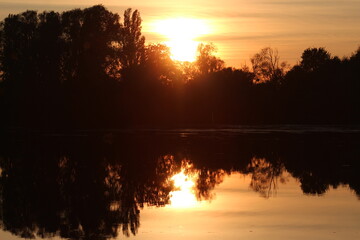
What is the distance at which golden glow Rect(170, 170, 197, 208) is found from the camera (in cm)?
2123

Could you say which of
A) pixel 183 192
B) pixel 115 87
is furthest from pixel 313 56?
pixel 183 192

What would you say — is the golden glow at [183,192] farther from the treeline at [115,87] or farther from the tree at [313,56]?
the tree at [313,56]

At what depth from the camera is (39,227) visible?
1748 cm

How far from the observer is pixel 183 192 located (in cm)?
2375

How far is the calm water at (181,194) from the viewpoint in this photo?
671 inches

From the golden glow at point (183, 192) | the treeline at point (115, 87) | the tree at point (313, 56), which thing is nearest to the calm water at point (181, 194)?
the golden glow at point (183, 192)

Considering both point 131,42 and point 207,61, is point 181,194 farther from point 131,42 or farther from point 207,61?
point 207,61

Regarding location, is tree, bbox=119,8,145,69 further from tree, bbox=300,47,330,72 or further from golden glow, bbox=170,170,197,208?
golden glow, bbox=170,170,197,208

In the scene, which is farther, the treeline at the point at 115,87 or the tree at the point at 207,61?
the tree at the point at 207,61

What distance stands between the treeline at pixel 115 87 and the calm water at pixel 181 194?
49.2m

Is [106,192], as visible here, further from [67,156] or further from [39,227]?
[67,156]

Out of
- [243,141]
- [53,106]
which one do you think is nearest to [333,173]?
[243,141]

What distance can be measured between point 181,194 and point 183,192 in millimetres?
504

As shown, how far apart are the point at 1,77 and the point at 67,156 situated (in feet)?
198
